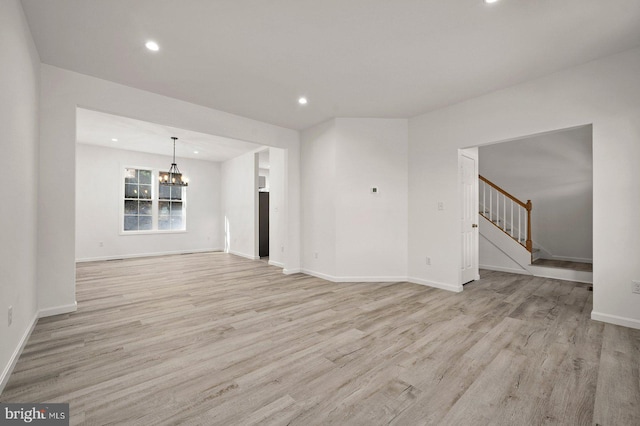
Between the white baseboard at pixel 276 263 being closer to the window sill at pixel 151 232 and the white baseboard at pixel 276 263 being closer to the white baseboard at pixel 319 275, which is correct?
the white baseboard at pixel 319 275

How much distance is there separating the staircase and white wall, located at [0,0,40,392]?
6947 mm

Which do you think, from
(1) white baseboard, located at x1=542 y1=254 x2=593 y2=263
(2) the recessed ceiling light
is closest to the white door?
(1) white baseboard, located at x1=542 y1=254 x2=593 y2=263

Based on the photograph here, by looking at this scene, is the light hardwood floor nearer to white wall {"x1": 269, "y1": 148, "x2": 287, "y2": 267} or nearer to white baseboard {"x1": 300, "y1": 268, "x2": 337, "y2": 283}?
white baseboard {"x1": 300, "y1": 268, "x2": 337, "y2": 283}

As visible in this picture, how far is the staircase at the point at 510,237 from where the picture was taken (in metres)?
4.97

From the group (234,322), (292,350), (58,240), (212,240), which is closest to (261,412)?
(292,350)

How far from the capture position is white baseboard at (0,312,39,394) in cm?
180

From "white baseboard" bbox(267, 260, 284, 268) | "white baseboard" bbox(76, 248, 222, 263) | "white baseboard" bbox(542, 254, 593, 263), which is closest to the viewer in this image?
"white baseboard" bbox(542, 254, 593, 263)

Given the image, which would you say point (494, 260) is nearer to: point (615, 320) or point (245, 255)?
point (615, 320)

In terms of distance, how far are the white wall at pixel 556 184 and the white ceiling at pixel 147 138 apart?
6487 mm

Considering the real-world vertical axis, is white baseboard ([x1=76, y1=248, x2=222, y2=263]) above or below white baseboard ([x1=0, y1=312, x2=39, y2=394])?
below

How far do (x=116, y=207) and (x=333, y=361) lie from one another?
766 centimetres

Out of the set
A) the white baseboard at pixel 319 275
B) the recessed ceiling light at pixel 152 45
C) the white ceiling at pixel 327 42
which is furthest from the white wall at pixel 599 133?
the recessed ceiling light at pixel 152 45

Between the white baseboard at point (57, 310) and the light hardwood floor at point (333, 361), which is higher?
the white baseboard at point (57, 310)

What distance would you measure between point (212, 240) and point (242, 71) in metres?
6.69
